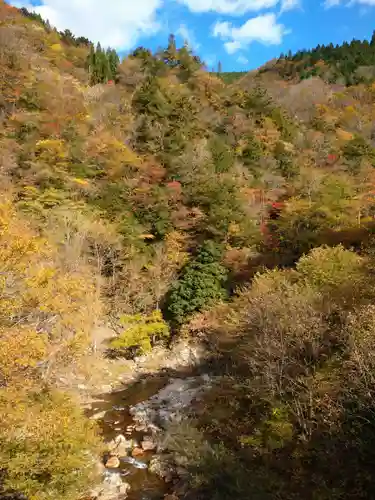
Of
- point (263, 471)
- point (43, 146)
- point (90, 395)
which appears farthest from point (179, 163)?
point (263, 471)

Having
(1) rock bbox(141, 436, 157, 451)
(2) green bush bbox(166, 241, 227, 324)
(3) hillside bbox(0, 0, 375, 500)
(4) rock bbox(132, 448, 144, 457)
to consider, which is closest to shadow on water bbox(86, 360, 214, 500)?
(4) rock bbox(132, 448, 144, 457)

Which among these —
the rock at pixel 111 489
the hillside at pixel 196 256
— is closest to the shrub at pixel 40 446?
the hillside at pixel 196 256

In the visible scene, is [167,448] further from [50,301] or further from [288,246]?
[288,246]

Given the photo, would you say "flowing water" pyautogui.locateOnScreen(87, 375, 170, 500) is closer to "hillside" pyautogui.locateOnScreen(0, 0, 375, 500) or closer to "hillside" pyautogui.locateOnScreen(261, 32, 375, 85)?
"hillside" pyautogui.locateOnScreen(0, 0, 375, 500)

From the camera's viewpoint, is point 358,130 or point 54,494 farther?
point 358,130

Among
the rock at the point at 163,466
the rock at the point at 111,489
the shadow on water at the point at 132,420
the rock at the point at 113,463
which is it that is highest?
the rock at the point at 111,489

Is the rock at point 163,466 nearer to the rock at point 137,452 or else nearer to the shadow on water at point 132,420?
the shadow on water at point 132,420

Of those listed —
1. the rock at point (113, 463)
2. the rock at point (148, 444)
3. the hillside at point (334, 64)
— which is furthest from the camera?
the hillside at point (334, 64)

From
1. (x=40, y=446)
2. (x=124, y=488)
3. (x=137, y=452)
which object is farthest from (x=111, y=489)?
(x=40, y=446)
